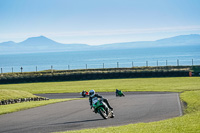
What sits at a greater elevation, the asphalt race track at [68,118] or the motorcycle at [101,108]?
the motorcycle at [101,108]

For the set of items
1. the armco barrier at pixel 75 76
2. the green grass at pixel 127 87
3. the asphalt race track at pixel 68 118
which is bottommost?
the asphalt race track at pixel 68 118

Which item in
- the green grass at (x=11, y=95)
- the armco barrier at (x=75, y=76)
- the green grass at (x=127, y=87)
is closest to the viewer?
the green grass at (x=11, y=95)

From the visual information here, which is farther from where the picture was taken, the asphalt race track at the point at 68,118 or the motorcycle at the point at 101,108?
the motorcycle at the point at 101,108

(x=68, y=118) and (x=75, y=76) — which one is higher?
(x=75, y=76)

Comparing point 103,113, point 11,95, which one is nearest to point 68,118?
point 103,113

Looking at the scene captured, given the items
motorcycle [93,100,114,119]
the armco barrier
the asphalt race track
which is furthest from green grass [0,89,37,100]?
the armco barrier

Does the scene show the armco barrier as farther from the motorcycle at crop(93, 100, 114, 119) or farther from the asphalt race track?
the motorcycle at crop(93, 100, 114, 119)

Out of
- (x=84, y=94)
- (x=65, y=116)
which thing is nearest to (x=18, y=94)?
(x=84, y=94)

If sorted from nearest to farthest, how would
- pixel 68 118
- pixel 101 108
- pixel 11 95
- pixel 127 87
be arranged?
pixel 101 108 < pixel 68 118 < pixel 11 95 < pixel 127 87

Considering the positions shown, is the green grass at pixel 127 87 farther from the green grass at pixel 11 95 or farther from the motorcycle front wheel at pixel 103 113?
the motorcycle front wheel at pixel 103 113

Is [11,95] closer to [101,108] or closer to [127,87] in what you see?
[101,108]

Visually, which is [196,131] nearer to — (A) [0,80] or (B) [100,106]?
(B) [100,106]

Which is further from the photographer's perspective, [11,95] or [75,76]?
[75,76]

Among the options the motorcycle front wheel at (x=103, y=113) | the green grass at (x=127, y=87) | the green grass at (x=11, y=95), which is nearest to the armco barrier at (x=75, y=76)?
the green grass at (x=127, y=87)
